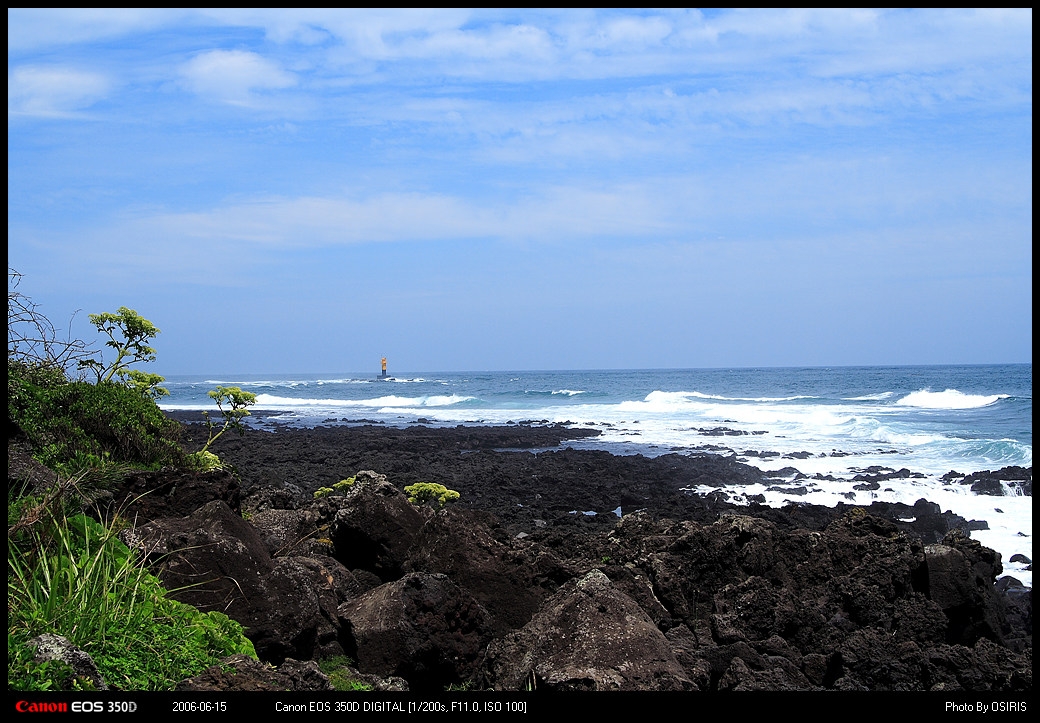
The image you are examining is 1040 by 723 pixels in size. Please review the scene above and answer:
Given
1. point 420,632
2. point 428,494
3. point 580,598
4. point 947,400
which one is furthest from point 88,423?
point 947,400

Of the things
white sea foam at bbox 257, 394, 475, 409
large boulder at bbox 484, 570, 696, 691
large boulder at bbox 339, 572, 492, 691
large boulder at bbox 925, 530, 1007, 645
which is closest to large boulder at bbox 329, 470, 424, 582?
large boulder at bbox 339, 572, 492, 691

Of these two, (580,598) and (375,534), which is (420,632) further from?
(375,534)

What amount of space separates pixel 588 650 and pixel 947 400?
56390 mm

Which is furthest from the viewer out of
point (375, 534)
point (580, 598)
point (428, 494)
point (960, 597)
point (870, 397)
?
point (870, 397)

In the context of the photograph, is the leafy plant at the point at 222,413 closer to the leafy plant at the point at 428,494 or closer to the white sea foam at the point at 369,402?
the leafy plant at the point at 428,494

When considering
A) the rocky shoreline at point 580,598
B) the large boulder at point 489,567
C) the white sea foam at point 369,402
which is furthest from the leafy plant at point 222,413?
the white sea foam at point 369,402

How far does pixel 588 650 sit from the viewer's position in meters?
4.98

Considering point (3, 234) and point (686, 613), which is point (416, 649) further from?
point (3, 234)

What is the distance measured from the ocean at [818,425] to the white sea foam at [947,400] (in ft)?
0.40

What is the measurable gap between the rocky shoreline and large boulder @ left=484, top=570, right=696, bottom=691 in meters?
0.01

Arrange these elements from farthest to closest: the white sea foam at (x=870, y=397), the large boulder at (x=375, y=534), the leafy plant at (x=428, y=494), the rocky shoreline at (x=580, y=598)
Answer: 1. the white sea foam at (x=870, y=397)
2. the leafy plant at (x=428, y=494)
3. the large boulder at (x=375, y=534)
4. the rocky shoreline at (x=580, y=598)

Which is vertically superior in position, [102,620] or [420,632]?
[102,620]

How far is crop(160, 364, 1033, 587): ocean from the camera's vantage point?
18078 millimetres

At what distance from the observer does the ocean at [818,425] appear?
18.1 m
